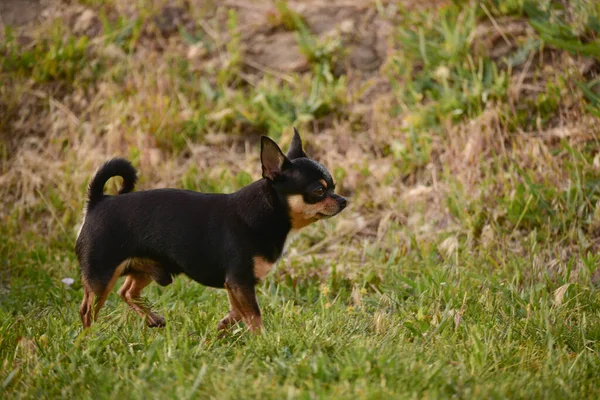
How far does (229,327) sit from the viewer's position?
158 inches

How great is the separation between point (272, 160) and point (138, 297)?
1.26m

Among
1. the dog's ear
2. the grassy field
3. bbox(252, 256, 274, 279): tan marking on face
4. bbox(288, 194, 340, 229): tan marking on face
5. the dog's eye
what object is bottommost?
the grassy field

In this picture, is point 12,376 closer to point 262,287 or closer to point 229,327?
point 229,327

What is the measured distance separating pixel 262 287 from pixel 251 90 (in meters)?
2.86

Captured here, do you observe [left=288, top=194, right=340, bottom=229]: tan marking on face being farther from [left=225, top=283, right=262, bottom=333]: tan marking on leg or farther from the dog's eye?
[left=225, top=283, right=262, bottom=333]: tan marking on leg

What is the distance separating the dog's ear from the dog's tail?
940mm

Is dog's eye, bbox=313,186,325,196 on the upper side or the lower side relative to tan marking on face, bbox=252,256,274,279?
upper

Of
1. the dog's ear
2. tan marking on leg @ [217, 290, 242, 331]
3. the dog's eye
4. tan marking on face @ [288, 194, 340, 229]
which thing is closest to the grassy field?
tan marking on leg @ [217, 290, 242, 331]

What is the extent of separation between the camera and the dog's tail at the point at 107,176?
417 cm

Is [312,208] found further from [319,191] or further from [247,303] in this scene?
[247,303]

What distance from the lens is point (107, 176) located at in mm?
4219

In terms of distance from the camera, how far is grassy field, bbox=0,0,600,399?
346 cm

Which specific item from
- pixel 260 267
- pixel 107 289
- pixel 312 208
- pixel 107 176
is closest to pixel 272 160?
pixel 312 208

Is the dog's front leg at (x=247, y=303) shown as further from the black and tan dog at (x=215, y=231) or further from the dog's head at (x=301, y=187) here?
the dog's head at (x=301, y=187)
